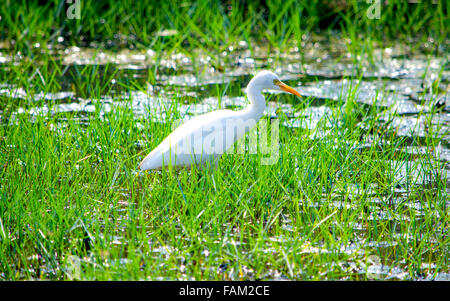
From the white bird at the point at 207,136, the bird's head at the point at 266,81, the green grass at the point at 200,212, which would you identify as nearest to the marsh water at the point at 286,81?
the green grass at the point at 200,212

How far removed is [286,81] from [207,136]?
2.58 meters

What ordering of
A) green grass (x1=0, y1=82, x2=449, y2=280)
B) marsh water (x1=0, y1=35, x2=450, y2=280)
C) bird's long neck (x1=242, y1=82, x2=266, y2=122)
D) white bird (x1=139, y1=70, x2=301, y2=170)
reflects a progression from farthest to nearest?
marsh water (x1=0, y1=35, x2=450, y2=280) < bird's long neck (x1=242, y1=82, x2=266, y2=122) < white bird (x1=139, y1=70, x2=301, y2=170) < green grass (x1=0, y1=82, x2=449, y2=280)

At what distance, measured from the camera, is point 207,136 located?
3826mm

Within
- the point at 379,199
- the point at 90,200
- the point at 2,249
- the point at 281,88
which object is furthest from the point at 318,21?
the point at 2,249

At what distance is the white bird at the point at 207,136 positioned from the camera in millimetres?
3725

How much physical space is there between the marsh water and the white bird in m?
0.65

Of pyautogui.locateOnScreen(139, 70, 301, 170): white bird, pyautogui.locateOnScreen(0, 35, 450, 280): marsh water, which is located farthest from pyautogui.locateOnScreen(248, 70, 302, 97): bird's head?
pyautogui.locateOnScreen(0, 35, 450, 280): marsh water

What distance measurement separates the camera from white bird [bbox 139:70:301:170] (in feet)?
12.2

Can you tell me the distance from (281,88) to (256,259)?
1460 mm

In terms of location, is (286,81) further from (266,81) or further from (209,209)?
(209,209)

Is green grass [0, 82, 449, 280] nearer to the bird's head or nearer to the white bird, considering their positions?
the white bird

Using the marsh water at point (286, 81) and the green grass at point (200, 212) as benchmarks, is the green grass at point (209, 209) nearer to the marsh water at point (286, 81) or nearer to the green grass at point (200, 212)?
the green grass at point (200, 212)

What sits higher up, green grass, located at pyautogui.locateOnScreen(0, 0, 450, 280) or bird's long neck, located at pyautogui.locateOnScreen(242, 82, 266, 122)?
bird's long neck, located at pyautogui.locateOnScreen(242, 82, 266, 122)
